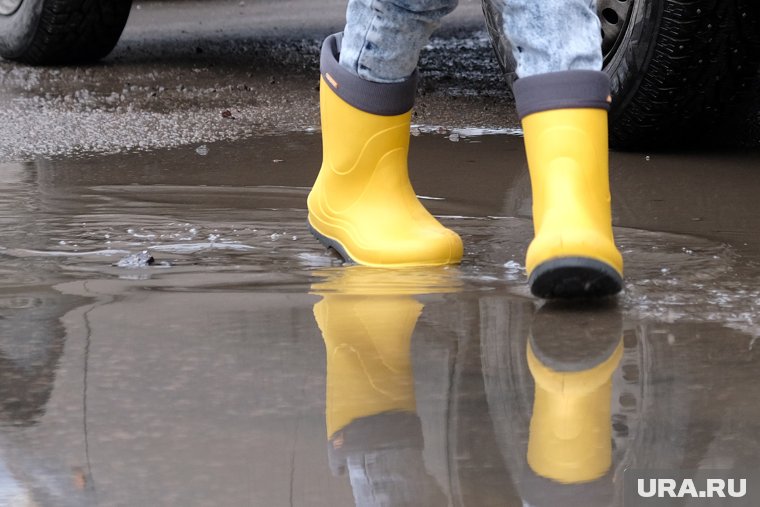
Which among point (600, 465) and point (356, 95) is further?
point (356, 95)

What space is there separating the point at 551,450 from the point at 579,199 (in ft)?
1.73

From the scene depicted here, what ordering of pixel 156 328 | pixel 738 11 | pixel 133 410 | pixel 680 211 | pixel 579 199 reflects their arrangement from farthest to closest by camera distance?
1. pixel 738 11
2. pixel 680 211
3. pixel 579 199
4. pixel 156 328
5. pixel 133 410

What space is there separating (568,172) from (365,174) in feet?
1.38

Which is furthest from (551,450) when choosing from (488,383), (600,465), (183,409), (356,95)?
(356,95)

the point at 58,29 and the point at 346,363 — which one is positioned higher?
the point at 346,363

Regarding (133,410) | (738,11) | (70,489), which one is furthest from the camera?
(738,11)

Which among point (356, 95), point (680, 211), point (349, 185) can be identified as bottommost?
point (680, 211)

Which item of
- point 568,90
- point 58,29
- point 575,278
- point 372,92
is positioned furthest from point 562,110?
point 58,29

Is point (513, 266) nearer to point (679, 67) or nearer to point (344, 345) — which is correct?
point (344, 345)

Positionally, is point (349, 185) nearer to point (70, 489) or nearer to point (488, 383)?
point (488, 383)

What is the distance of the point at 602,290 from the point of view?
1.48 meters

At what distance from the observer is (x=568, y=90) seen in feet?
5.16

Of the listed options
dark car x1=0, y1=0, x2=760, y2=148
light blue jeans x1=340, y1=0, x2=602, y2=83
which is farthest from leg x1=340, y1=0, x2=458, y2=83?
A: dark car x1=0, y1=0, x2=760, y2=148

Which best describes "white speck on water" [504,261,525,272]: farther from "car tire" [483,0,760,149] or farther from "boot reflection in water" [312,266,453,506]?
"car tire" [483,0,760,149]
